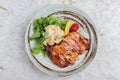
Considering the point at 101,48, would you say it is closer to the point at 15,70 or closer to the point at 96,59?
the point at 96,59

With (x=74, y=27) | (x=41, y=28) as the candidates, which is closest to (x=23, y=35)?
(x=41, y=28)

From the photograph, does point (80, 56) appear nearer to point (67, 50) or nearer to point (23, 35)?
point (67, 50)

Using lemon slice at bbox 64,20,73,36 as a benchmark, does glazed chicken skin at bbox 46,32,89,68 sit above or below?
below

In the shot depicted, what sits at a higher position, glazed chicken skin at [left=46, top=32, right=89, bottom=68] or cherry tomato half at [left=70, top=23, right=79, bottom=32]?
cherry tomato half at [left=70, top=23, right=79, bottom=32]

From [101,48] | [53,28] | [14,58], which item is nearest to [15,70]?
[14,58]
